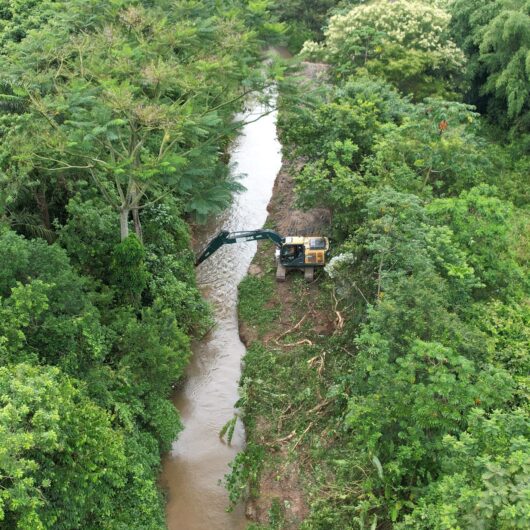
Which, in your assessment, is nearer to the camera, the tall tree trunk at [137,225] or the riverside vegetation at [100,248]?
the riverside vegetation at [100,248]

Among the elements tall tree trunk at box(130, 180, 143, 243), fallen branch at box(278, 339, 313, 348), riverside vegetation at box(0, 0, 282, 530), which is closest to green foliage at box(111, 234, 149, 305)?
riverside vegetation at box(0, 0, 282, 530)

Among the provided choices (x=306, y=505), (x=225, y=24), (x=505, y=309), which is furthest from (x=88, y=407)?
(x=225, y=24)

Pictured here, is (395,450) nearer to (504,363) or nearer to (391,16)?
(504,363)

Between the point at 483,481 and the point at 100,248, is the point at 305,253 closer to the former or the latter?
the point at 100,248

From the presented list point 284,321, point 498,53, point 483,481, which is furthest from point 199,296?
point 498,53

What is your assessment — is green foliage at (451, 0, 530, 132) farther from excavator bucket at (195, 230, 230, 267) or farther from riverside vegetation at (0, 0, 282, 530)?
excavator bucket at (195, 230, 230, 267)

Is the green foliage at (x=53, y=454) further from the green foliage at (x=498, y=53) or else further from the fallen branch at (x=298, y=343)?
the green foliage at (x=498, y=53)

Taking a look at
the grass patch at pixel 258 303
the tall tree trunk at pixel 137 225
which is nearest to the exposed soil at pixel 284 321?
the grass patch at pixel 258 303

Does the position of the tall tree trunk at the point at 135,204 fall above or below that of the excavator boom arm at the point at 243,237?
above
